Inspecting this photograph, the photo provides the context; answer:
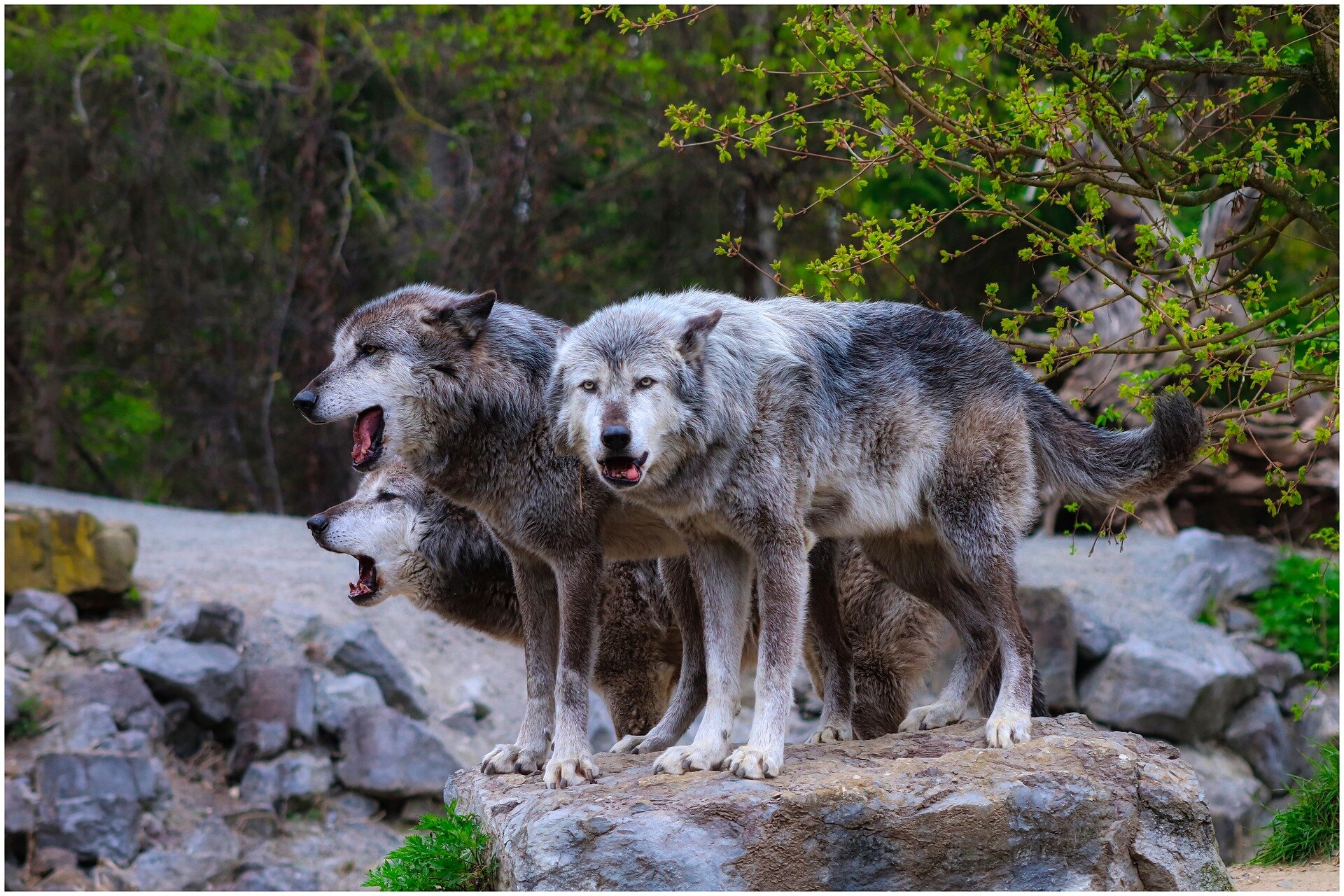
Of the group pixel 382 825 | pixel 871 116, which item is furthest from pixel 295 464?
pixel 871 116

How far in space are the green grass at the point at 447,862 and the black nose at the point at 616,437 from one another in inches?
69.6

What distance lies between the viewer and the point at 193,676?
441 inches

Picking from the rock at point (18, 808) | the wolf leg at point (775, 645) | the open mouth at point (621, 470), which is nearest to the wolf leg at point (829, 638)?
the wolf leg at point (775, 645)

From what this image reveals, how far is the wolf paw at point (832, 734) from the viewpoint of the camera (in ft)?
18.2

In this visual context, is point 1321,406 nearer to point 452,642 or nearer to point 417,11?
point 452,642

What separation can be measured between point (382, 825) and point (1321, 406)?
10.4m

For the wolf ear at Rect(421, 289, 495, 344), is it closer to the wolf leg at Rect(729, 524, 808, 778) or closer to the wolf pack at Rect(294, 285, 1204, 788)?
the wolf pack at Rect(294, 285, 1204, 788)

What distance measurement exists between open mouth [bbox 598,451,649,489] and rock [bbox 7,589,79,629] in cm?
920

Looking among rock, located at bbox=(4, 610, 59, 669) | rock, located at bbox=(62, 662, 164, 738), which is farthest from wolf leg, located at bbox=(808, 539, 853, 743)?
rock, located at bbox=(4, 610, 59, 669)

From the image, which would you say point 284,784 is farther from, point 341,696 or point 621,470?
point 621,470

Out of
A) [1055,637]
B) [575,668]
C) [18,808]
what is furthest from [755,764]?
[1055,637]

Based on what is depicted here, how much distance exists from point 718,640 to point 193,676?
799cm

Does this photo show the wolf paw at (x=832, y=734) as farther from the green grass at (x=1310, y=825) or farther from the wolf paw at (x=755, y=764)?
the green grass at (x=1310, y=825)

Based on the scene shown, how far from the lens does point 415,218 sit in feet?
64.3
